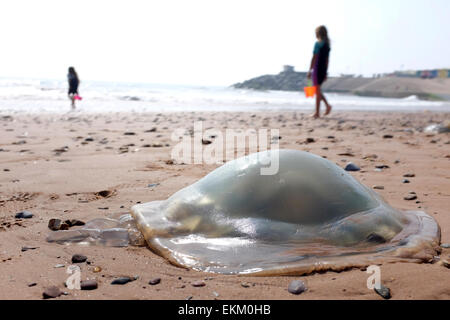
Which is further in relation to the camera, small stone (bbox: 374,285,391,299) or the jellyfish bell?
the jellyfish bell

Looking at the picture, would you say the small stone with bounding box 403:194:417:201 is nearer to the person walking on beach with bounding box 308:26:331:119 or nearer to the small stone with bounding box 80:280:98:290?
the small stone with bounding box 80:280:98:290

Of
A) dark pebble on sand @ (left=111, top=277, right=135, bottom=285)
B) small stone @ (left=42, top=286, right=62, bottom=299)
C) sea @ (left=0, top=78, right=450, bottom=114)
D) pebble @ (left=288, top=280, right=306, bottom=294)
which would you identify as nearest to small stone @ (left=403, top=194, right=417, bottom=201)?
pebble @ (left=288, top=280, right=306, bottom=294)

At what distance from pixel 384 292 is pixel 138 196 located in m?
1.65

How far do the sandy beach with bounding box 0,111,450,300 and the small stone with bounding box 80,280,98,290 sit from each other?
2 centimetres

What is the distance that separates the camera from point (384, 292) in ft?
4.17

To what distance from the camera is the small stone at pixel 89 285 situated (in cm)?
134

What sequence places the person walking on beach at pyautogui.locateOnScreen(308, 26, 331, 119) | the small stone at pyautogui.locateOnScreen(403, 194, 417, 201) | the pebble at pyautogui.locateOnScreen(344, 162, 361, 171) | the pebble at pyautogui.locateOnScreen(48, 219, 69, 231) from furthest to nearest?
the person walking on beach at pyautogui.locateOnScreen(308, 26, 331, 119), the pebble at pyautogui.locateOnScreen(344, 162, 361, 171), the small stone at pyautogui.locateOnScreen(403, 194, 417, 201), the pebble at pyautogui.locateOnScreen(48, 219, 69, 231)

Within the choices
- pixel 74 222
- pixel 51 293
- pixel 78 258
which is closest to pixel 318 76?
pixel 74 222

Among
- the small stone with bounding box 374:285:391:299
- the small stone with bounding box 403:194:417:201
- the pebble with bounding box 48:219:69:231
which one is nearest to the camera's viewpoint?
the small stone with bounding box 374:285:391:299

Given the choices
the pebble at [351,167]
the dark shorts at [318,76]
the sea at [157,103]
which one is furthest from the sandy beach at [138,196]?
the sea at [157,103]

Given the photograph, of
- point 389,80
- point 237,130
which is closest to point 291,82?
point 389,80

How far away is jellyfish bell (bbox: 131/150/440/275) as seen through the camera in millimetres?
1491

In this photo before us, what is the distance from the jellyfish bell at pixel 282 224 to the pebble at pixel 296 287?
0.25 feet
